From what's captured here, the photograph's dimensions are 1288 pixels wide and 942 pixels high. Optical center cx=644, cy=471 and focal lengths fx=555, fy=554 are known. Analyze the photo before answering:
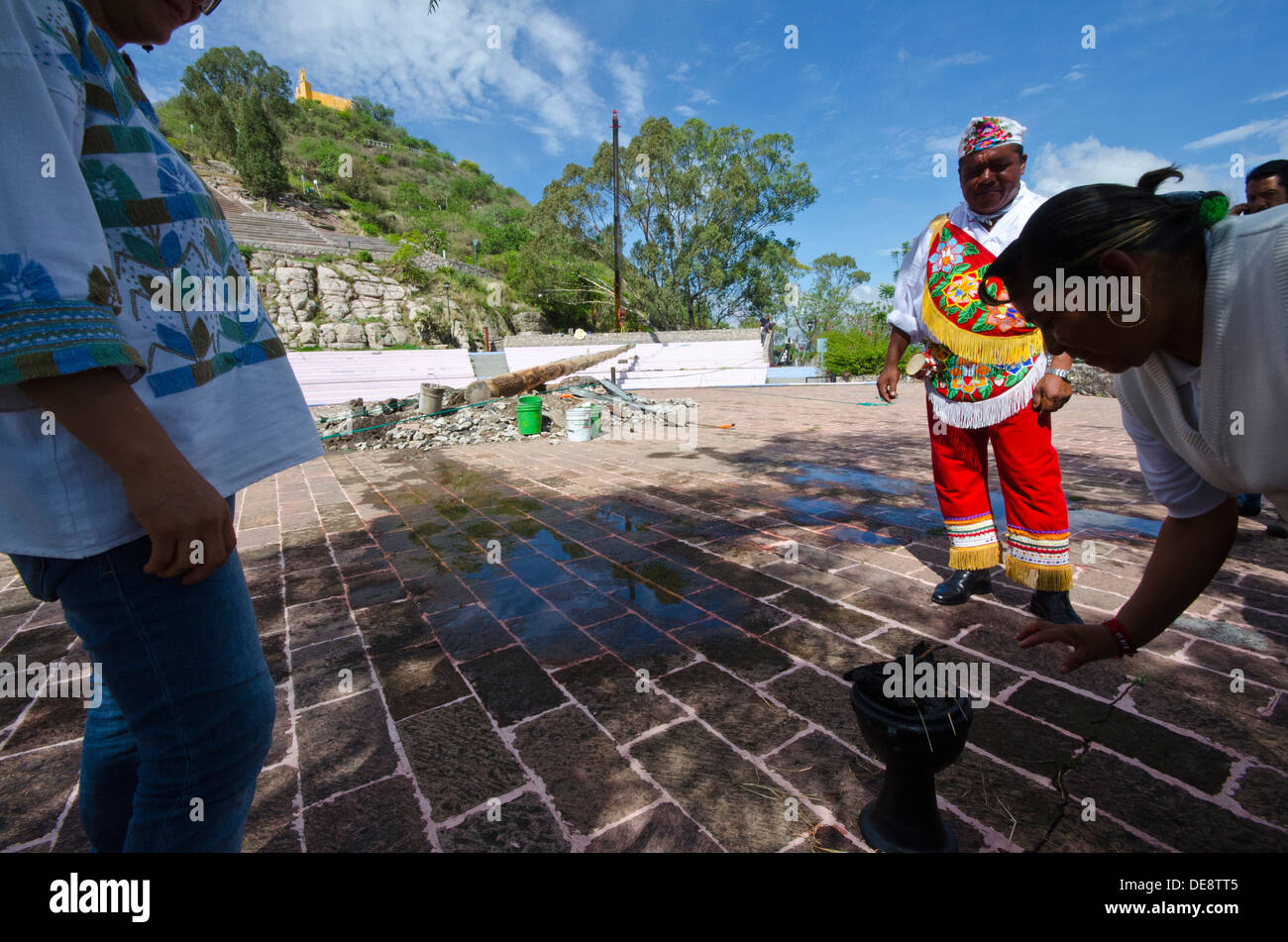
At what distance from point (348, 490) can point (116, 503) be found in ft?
19.4

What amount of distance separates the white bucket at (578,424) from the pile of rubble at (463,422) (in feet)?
1.00

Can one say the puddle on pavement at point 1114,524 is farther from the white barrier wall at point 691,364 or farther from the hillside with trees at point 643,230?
the hillside with trees at point 643,230

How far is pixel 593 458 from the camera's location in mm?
7574

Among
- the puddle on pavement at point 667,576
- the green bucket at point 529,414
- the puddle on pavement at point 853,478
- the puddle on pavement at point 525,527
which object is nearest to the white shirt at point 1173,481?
the puddle on pavement at point 667,576

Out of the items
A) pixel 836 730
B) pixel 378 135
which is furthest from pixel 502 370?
pixel 378 135

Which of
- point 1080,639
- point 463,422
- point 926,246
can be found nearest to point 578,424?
point 463,422

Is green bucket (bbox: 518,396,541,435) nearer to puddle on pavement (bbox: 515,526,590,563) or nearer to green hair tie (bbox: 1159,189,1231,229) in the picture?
puddle on pavement (bbox: 515,526,590,563)

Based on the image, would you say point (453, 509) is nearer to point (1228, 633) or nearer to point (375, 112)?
point (1228, 633)

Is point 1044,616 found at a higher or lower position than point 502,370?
lower

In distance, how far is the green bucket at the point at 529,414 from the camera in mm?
9773

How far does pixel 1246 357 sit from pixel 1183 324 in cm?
19

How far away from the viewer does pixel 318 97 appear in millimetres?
94000

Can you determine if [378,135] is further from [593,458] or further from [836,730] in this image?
[836,730]
